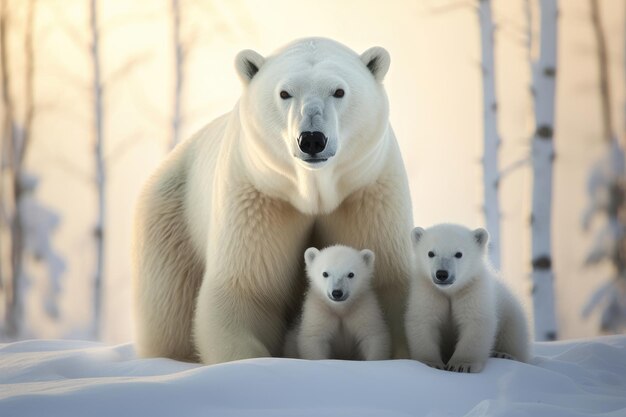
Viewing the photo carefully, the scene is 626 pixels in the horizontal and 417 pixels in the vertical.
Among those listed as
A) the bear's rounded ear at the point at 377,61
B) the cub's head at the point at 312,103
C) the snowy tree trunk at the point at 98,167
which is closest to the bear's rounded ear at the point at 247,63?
the cub's head at the point at 312,103

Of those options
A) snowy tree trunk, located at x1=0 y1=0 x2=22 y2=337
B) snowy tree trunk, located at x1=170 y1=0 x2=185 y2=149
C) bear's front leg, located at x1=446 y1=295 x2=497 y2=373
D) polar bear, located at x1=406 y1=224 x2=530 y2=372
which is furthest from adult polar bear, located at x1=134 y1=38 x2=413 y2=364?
snowy tree trunk, located at x1=0 y1=0 x2=22 y2=337

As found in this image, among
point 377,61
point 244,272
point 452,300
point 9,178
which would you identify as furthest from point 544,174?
point 9,178

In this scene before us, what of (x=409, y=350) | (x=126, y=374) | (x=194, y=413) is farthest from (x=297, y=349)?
(x=194, y=413)

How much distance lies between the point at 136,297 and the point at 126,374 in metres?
0.96

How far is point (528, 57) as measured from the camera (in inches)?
362

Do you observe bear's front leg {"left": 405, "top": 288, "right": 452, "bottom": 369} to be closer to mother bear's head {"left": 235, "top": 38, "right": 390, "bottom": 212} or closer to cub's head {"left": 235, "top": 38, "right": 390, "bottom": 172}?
mother bear's head {"left": 235, "top": 38, "right": 390, "bottom": 212}

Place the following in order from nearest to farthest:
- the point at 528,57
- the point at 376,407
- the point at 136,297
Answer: the point at 376,407, the point at 136,297, the point at 528,57

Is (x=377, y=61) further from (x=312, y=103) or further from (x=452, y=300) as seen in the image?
(x=452, y=300)

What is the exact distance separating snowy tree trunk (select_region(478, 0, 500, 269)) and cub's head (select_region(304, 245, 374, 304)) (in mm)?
5019

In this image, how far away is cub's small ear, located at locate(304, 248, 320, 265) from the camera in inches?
168

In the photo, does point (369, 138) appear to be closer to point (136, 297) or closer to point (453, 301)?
point (453, 301)

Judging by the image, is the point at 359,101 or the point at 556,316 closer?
the point at 359,101

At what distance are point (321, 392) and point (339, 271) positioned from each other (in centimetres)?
97

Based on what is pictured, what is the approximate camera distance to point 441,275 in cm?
387
